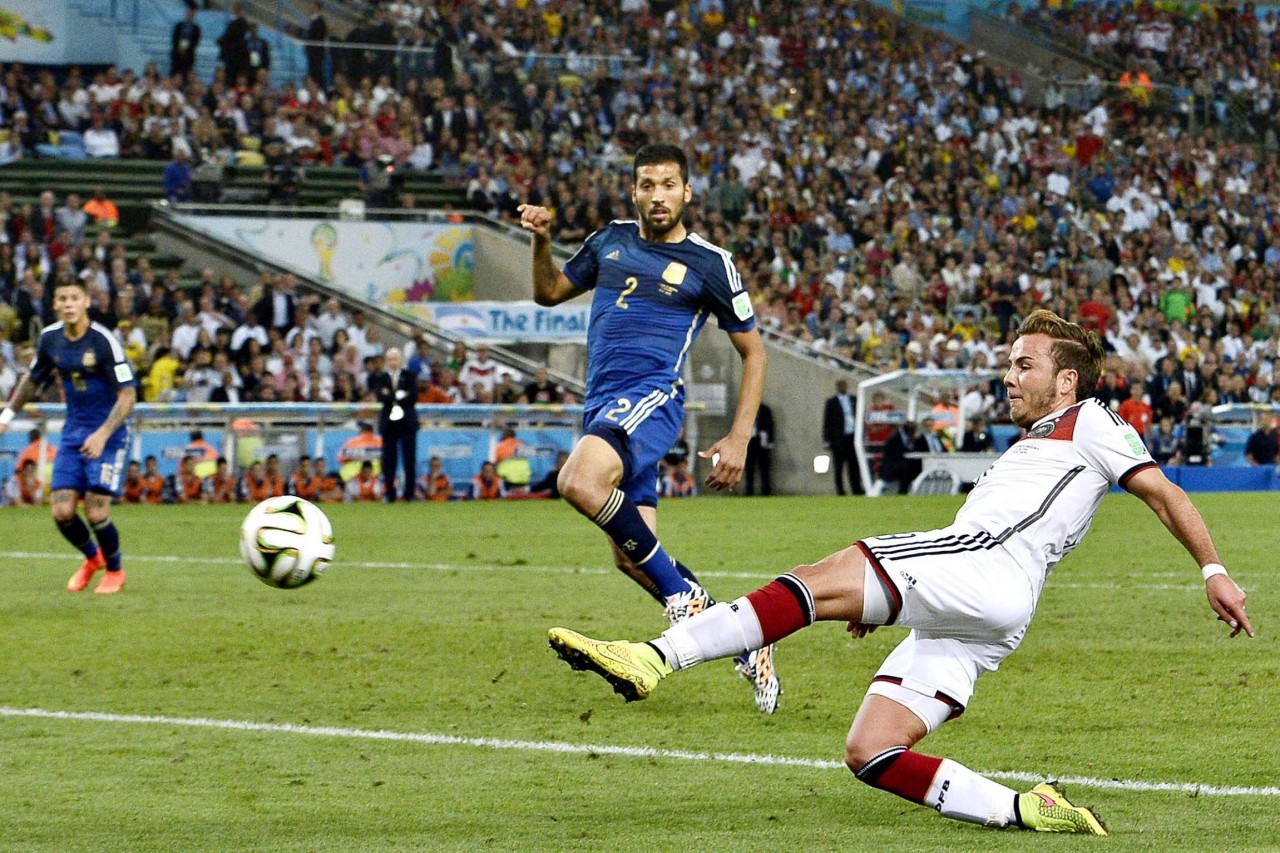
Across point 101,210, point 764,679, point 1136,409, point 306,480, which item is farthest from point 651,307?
point 101,210

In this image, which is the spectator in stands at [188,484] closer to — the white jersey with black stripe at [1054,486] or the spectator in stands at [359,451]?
the spectator in stands at [359,451]

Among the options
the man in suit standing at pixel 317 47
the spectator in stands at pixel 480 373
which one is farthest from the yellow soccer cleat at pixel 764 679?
the man in suit standing at pixel 317 47

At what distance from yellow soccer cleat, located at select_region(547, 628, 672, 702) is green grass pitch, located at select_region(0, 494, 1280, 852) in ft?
1.79

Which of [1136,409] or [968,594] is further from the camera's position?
[1136,409]

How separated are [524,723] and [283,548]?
1.32 meters

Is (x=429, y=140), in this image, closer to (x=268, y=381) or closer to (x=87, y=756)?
(x=268, y=381)

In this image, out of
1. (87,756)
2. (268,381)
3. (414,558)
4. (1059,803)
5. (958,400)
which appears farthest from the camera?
(958,400)

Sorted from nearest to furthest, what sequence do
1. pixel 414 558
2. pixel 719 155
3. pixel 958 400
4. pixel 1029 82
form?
pixel 414 558
pixel 958 400
pixel 719 155
pixel 1029 82

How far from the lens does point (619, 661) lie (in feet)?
16.0

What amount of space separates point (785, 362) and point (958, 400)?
291cm

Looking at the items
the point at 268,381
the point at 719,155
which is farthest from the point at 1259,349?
the point at 268,381

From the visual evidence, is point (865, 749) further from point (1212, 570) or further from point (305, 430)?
point (305, 430)

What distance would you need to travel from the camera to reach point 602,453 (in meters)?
7.49

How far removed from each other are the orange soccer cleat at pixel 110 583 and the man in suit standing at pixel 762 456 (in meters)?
15.3
